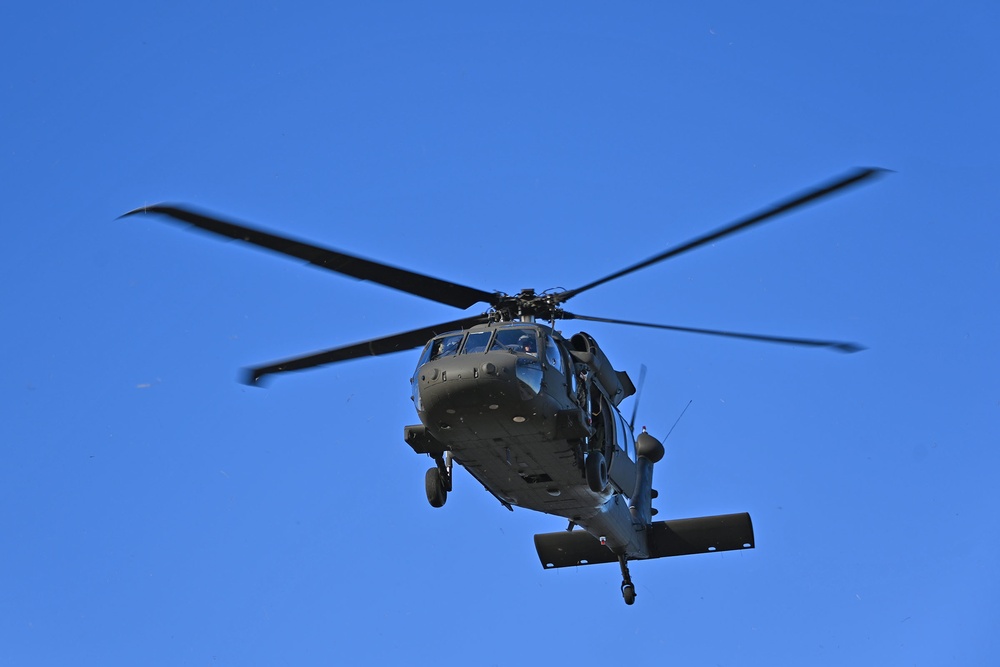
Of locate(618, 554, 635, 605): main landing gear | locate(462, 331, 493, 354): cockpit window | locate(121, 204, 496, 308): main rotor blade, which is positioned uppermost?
locate(121, 204, 496, 308): main rotor blade

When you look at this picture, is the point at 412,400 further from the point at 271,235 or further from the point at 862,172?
the point at 862,172

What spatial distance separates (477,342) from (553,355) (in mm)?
1173

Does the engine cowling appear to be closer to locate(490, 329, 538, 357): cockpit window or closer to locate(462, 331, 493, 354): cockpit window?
locate(490, 329, 538, 357): cockpit window

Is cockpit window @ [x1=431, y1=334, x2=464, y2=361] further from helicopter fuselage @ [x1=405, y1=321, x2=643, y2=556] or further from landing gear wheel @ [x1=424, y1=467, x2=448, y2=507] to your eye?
landing gear wheel @ [x1=424, y1=467, x2=448, y2=507]

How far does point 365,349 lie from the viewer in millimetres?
19109

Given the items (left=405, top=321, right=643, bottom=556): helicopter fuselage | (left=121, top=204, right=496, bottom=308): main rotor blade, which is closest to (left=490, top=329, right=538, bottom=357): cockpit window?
(left=405, top=321, right=643, bottom=556): helicopter fuselage

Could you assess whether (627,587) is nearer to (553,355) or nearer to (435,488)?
(435,488)

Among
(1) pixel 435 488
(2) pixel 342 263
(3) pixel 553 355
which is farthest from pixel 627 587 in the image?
(2) pixel 342 263

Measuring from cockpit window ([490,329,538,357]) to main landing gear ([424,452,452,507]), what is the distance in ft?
7.21

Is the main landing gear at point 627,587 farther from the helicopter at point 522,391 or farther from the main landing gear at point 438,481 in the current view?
the main landing gear at point 438,481

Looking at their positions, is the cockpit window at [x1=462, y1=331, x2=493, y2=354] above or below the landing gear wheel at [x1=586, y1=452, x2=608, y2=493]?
above

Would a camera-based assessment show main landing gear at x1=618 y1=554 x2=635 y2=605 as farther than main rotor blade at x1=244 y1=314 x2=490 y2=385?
Yes

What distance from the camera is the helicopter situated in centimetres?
1673

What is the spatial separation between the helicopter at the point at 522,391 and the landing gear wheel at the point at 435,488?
0.05 feet
